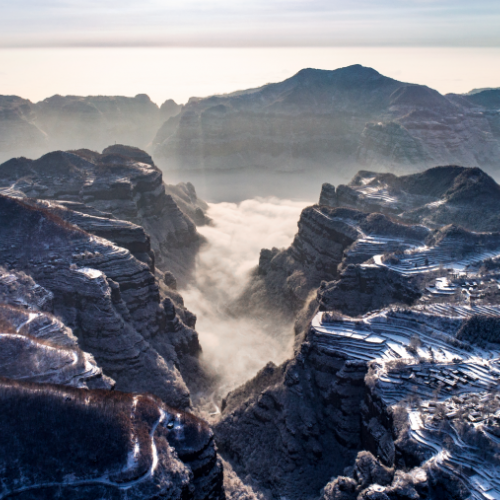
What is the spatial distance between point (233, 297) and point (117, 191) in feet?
75.8

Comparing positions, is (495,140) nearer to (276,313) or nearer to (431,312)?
(276,313)

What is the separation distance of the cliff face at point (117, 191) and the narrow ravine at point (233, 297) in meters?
4.99

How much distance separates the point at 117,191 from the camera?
66.8m

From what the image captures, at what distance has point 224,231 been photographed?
91.1 meters

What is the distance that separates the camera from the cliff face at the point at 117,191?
6600 cm

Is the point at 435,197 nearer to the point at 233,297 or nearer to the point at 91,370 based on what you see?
the point at 233,297

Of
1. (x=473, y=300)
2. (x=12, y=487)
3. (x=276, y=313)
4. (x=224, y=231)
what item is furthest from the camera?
(x=224, y=231)

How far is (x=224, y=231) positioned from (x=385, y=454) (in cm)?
6938

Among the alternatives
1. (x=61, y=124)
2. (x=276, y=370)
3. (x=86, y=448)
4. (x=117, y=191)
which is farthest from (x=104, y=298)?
(x=61, y=124)

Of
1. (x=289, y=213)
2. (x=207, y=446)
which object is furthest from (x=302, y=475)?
(x=289, y=213)

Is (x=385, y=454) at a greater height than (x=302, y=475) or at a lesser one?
greater

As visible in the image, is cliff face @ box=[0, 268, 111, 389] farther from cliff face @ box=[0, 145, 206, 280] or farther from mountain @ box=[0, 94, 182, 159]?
mountain @ box=[0, 94, 182, 159]

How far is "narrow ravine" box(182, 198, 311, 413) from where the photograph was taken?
46.7 m

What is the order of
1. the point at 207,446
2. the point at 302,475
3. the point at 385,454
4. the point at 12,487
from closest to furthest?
the point at 12,487 → the point at 207,446 → the point at 385,454 → the point at 302,475
